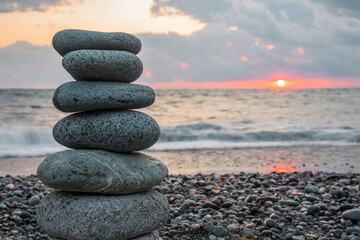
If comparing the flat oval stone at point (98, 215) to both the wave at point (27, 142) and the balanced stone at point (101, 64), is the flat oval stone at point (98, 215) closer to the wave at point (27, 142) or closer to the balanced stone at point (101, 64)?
the balanced stone at point (101, 64)

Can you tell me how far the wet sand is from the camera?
453 inches

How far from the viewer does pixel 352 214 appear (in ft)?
20.5

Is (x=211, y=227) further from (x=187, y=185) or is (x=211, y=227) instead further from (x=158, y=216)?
(x=187, y=185)

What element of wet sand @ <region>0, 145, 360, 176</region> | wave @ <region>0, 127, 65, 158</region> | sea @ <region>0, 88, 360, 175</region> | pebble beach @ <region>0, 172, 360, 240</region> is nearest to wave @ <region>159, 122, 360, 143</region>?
sea @ <region>0, 88, 360, 175</region>

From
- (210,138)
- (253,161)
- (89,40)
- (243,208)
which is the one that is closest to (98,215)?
(89,40)

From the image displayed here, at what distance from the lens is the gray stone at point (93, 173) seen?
4430 mm

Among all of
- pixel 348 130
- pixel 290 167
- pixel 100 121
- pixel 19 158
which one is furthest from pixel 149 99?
pixel 348 130

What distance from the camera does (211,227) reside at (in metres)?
5.84

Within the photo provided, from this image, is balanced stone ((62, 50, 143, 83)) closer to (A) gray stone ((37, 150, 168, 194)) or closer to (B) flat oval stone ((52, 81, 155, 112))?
(B) flat oval stone ((52, 81, 155, 112))

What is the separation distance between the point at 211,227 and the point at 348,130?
684 inches

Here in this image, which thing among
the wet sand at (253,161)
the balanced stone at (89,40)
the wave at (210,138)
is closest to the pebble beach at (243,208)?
the wet sand at (253,161)

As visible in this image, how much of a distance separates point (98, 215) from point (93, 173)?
48cm

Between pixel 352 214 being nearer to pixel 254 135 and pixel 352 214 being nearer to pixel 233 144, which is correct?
pixel 233 144

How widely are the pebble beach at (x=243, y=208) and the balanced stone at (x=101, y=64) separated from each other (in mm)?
2567
